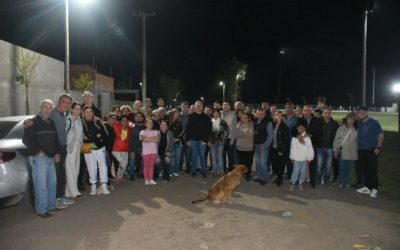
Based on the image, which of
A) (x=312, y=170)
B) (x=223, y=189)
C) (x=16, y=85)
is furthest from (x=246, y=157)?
(x=16, y=85)

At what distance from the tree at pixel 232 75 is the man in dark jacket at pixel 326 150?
56976 millimetres

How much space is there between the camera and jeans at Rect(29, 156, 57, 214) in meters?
6.71

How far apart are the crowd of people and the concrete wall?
12.7m

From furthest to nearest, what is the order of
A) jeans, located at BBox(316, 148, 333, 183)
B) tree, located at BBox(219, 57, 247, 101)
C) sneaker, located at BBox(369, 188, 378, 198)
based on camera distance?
tree, located at BBox(219, 57, 247, 101) → jeans, located at BBox(316, 148, 333, 183) → sneaker, located at BBox(369, 188, 378, 198)

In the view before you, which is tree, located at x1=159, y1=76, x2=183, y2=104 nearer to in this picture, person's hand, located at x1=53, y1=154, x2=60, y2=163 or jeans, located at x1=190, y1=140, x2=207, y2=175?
jeans, located at x1=190, y1=140, x2=207, y2=175

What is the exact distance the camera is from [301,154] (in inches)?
371

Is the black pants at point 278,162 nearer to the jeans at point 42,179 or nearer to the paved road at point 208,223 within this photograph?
the paved road at point 208,223

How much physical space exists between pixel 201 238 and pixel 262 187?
4.02m

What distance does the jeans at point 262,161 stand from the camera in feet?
32.6

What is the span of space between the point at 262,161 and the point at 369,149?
251cm

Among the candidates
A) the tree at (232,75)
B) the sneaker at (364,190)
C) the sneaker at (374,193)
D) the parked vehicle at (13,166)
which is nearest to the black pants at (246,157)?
the sneaker at (364,190)

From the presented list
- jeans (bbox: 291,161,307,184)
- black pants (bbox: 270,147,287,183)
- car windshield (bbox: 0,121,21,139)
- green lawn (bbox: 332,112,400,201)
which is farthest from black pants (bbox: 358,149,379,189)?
car windshield (bbox: 0,121,21,139)

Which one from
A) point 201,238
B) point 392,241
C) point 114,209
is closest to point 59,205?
point 114,209

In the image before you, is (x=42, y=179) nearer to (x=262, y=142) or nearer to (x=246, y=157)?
(x=246, y=157)
